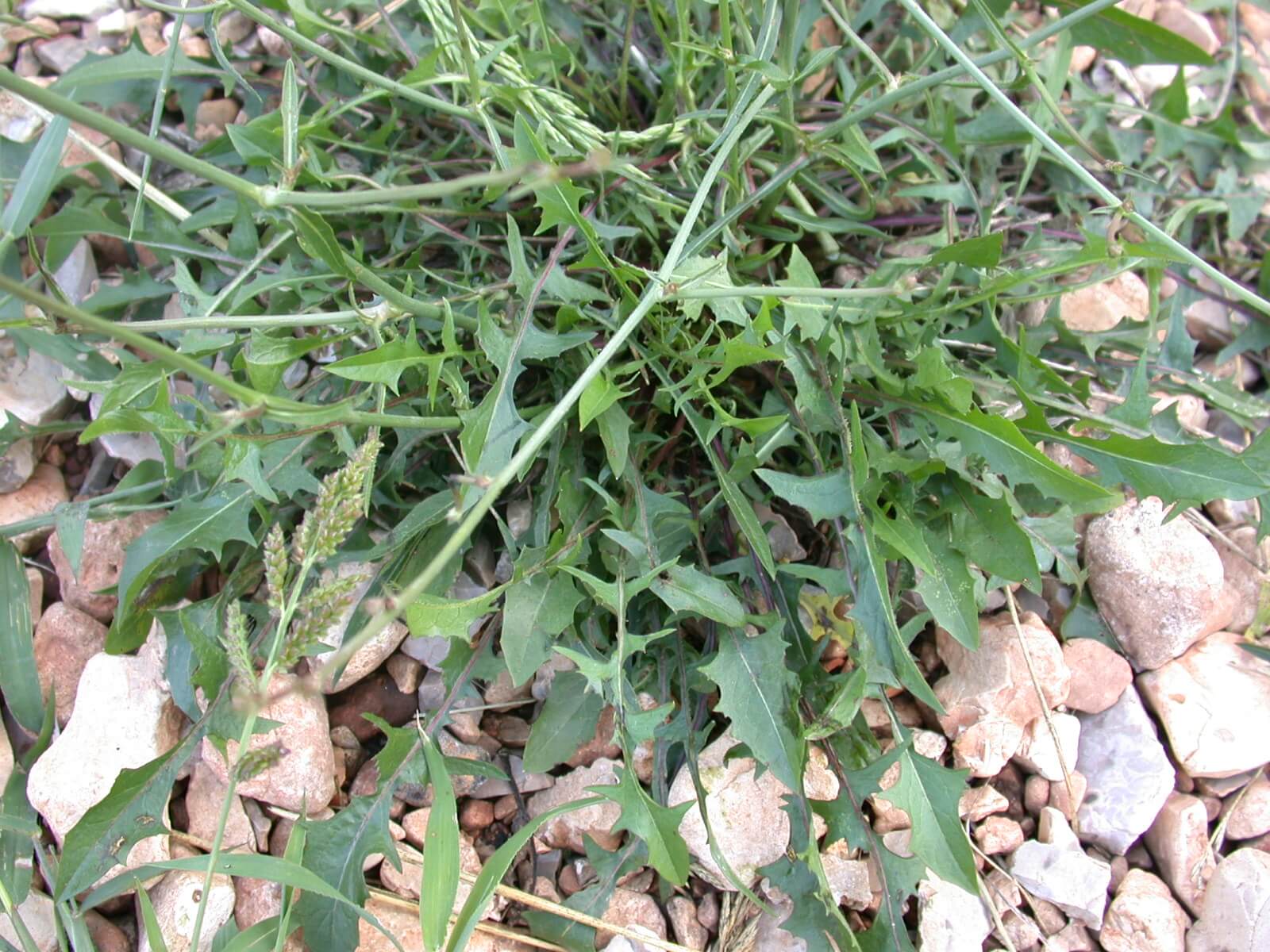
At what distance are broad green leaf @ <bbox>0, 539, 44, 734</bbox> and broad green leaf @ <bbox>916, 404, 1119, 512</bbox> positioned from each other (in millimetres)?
1496

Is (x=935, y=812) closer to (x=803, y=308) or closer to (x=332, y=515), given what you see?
(x=803, y=308)

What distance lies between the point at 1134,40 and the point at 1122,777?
1.27 meters

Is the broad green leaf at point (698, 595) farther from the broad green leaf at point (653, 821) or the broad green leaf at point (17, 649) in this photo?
the broad green leaf at point (17, 649)

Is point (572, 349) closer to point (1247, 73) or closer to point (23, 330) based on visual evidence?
point (23, 330)

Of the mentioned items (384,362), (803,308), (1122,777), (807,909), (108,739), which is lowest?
(1122,777)

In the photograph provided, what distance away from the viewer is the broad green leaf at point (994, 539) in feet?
4.09

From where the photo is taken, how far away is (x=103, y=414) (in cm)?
122

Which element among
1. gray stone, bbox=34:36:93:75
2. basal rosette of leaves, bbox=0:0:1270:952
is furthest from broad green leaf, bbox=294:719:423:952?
gray stone, bbox=34:36:93:75

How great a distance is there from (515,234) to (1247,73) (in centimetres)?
182

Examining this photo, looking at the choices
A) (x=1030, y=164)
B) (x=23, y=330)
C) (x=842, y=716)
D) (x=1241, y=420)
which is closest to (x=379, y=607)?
(x=842, y=716)

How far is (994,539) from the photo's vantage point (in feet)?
4.22

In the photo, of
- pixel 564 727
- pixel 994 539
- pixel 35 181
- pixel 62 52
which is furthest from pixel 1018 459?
pixel 62 52

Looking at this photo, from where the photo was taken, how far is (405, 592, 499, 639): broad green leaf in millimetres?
1185

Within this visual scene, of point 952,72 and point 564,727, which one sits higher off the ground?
point 952,72
